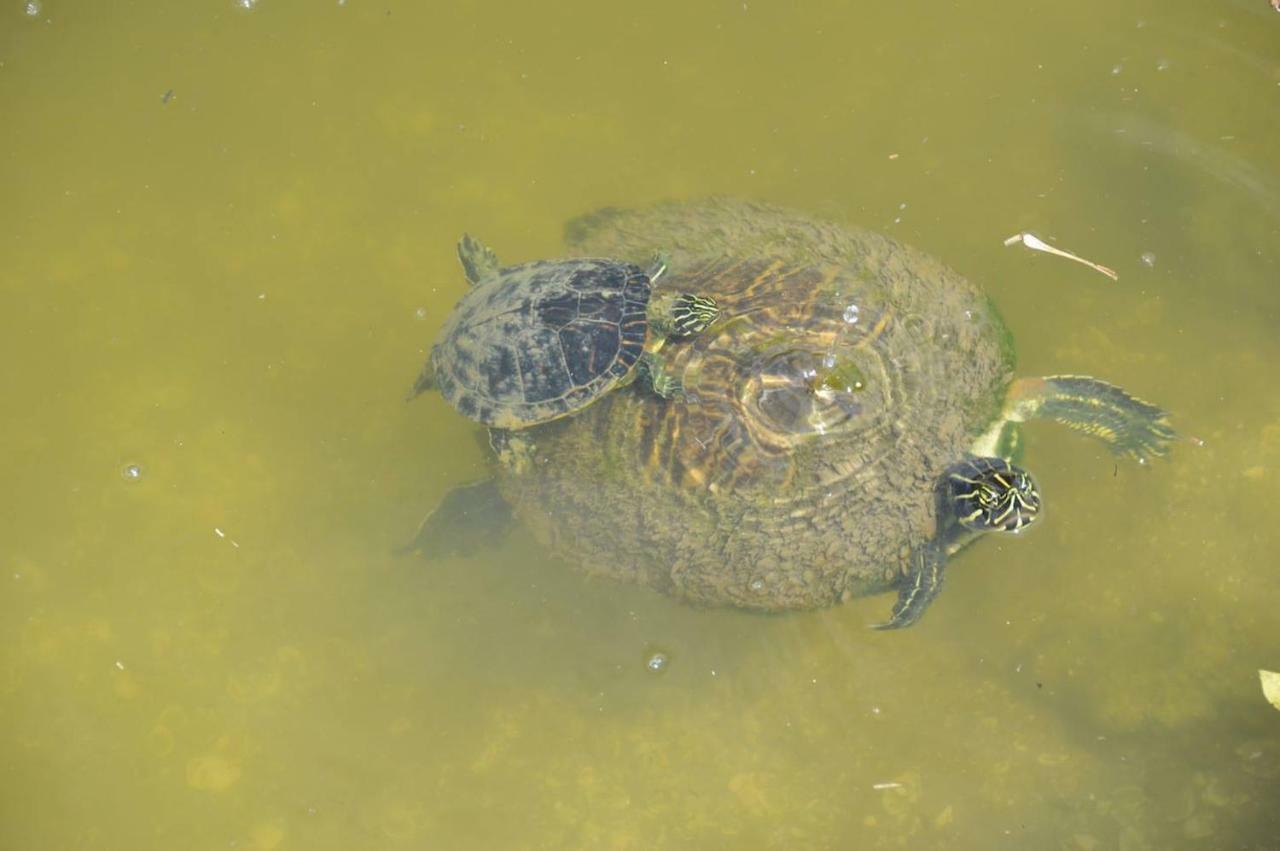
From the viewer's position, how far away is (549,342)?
4098 mm

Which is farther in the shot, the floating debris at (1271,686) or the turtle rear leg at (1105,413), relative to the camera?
the turtle rear leg at (1105,413)

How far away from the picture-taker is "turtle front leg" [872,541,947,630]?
3885 millimetres

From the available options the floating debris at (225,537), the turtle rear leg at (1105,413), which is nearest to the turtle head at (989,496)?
the turtle rear leg at (1105,413)

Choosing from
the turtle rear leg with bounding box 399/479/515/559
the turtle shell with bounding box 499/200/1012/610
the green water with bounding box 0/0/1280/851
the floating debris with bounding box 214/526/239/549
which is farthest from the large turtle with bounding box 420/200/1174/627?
the floating debris with bounding box 214/526/239/549

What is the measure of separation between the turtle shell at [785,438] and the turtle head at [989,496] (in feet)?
0.26

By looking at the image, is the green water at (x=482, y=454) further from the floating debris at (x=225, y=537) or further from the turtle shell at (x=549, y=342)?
the turtle shell at (x=549, y=342)

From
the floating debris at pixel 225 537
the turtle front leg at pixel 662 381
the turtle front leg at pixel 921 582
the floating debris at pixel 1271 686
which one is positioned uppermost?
the turtle front leg at pixel 662 381

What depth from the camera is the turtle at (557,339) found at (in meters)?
4.02

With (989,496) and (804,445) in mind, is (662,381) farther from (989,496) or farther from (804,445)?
(989,496)

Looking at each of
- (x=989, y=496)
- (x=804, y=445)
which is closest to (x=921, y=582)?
(x=989, y=496)

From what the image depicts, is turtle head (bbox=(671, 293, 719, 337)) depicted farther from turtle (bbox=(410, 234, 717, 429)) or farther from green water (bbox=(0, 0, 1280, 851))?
green water (bbox=(0, 0, 1280, 851))

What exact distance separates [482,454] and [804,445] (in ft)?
6.76

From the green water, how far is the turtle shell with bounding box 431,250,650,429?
32.0 inches

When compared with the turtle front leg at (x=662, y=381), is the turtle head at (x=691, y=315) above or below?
above
